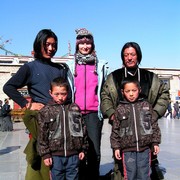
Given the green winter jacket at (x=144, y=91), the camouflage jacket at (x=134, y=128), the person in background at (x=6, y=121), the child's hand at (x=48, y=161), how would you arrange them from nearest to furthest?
the child's hand at (x=48, y=161)
the camouflage jacket at (x=134, y=128)
the green winter jacket at (x=144, y=91)
the person in background at (x=6, y=121)

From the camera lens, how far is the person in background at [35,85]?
2844 mm

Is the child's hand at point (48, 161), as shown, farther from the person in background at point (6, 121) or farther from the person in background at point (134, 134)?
the person in background at point (6, 121)

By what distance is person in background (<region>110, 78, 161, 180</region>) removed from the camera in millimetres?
2969

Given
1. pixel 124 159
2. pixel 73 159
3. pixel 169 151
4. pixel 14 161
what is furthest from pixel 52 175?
pixel 169 151

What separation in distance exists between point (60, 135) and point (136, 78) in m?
1.11

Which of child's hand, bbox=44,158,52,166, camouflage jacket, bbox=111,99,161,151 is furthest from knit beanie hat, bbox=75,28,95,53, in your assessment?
child's hand, bbox=44,158,52,166

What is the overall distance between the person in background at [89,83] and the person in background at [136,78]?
11cm

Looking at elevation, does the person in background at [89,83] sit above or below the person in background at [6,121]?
above

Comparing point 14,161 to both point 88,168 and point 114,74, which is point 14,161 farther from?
point 114,74

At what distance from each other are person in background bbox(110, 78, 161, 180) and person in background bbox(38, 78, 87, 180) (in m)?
0.39

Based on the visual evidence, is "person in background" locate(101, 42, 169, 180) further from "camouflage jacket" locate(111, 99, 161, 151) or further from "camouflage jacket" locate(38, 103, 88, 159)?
"camouflage jacket" locate(38, 103, 88, 159)

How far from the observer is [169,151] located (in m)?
7.04

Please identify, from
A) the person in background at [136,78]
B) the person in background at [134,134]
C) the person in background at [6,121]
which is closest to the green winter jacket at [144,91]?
the person in background at [136,78]

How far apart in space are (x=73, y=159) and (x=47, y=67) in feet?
3.09
